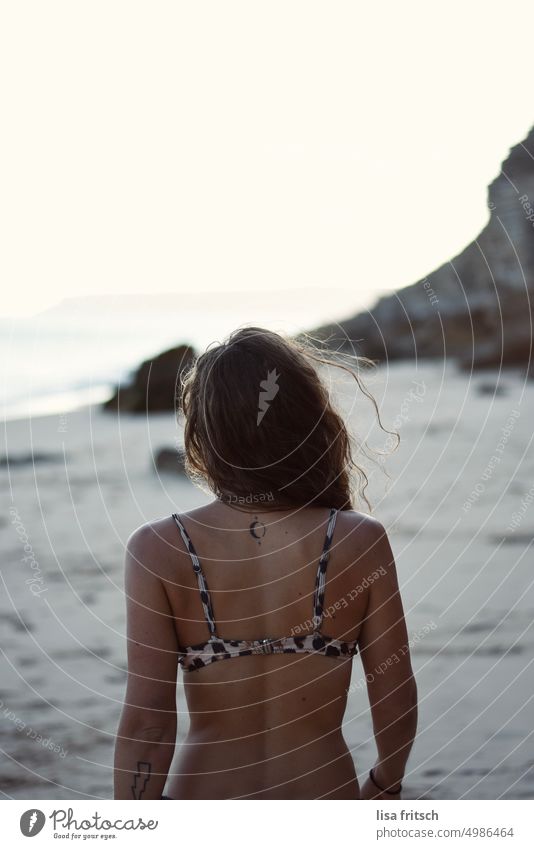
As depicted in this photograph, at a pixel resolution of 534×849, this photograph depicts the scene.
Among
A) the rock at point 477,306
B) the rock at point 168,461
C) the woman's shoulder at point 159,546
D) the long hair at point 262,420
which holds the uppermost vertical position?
the long hair at point 262,420

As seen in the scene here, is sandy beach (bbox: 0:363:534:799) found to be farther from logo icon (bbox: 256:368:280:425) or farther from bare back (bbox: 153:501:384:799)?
bare back (bbox: 153:501:384:799)

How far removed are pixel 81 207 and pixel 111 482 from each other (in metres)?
5.79

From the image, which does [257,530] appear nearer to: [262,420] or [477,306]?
[262,420]

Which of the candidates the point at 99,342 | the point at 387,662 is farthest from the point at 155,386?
the point at 387,662

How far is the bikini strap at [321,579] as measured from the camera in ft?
5.71

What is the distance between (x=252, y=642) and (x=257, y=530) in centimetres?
19

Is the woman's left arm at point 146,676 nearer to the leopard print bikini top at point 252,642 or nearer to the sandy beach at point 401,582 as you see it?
the leopard print bikini top at point 252,642

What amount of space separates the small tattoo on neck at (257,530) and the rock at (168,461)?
6.24 m

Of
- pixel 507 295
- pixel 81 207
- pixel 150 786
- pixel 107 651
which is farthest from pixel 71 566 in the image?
pixel 507 295

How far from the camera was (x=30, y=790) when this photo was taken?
3.17m

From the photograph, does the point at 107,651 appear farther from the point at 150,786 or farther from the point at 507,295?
the point at 507,295
